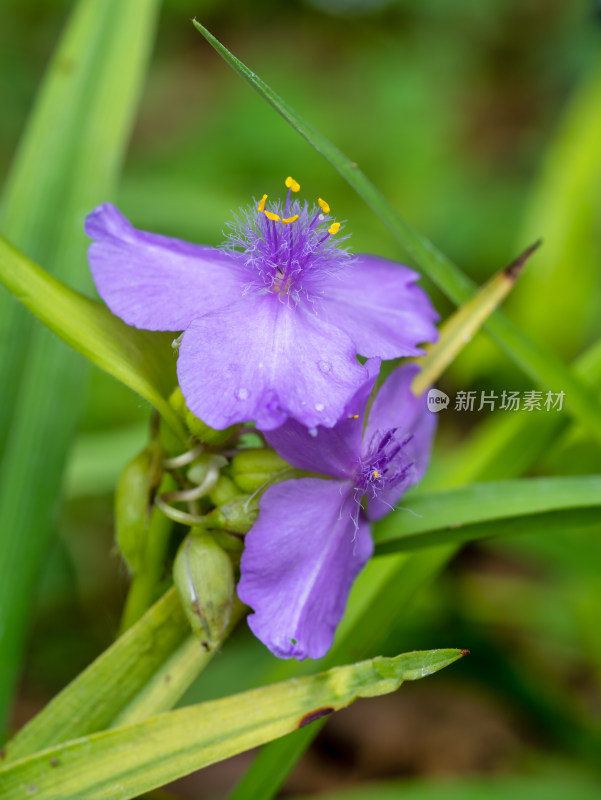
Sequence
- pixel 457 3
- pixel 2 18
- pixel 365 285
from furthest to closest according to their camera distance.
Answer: pixel 457 3, pixel 2 18, pixel 365 285

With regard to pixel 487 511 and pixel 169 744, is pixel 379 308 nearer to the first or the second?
pixel 487 511

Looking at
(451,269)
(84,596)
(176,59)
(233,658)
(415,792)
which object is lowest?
(415,792)

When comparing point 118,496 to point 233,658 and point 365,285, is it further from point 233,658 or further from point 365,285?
point 233,658

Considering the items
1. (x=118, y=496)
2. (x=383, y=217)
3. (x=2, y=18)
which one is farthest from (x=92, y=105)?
(x=2, y=18)

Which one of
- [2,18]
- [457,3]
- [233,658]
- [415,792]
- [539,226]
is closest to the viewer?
[415,792]

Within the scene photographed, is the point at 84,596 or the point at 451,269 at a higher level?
the point at 451,269
